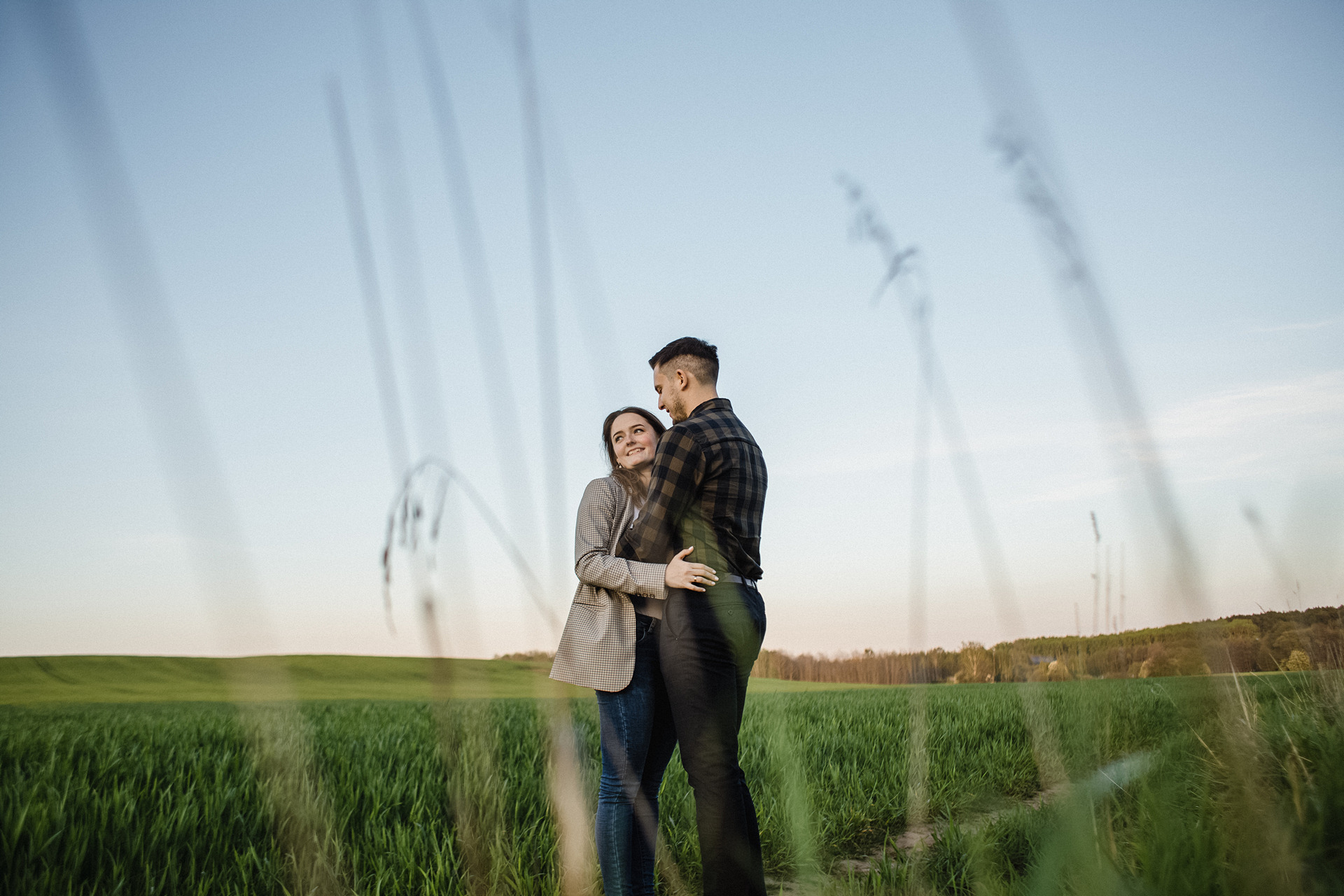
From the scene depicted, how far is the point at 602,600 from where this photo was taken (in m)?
2.57

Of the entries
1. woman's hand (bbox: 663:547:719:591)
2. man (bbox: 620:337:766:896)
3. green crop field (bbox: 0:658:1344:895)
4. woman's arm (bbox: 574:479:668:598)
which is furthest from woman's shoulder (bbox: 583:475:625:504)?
green crop field (bbox: 0:658:1344:895)

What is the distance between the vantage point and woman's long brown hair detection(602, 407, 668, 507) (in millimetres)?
2762

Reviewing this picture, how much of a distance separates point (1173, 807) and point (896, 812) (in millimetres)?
3417

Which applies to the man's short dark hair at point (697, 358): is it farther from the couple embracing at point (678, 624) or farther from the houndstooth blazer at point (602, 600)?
the houndstooth blazer at point (602, 600)

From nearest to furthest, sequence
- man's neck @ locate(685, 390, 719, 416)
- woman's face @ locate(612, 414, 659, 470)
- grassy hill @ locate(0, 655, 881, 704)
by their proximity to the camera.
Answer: man's neck @ locate(685, 390, 719, 416), woman's face @ locate(612, 414, 659, 470), grassy hill @ locate(0, 655, 881, 704)

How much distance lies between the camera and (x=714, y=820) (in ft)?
7.19

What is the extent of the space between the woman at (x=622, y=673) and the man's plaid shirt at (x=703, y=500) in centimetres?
10

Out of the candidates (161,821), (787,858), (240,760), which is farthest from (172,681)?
(787,858)

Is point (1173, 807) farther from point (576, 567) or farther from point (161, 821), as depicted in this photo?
point (161, 821)

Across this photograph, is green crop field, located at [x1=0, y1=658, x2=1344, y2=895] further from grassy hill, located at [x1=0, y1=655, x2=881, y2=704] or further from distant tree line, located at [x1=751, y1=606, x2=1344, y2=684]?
grassy hill, located at [x1=0, y1=655, x2=881, y2=704]

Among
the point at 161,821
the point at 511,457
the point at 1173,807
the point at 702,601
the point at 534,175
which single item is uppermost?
the point at 534,175

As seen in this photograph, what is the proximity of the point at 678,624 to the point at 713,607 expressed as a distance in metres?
0.12

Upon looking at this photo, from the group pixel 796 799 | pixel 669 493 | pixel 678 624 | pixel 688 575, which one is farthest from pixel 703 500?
pixel 796 799

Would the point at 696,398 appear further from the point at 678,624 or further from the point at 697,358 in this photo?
the point at 678,624
